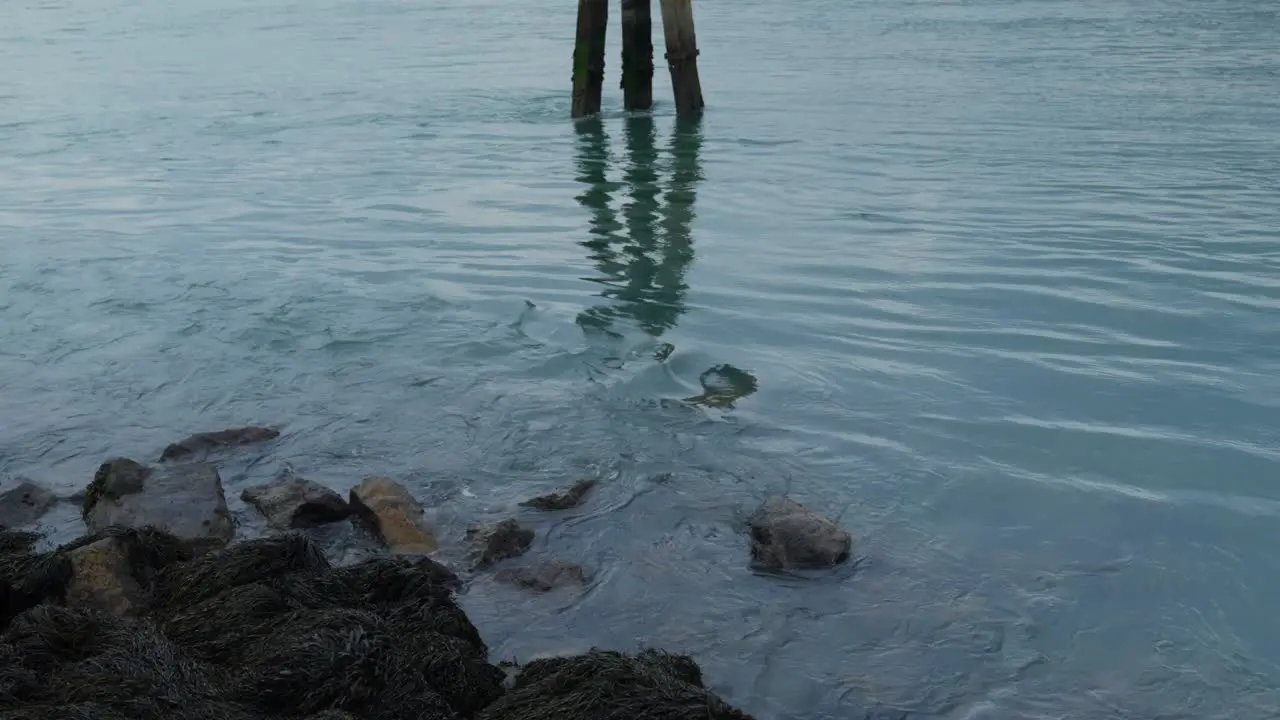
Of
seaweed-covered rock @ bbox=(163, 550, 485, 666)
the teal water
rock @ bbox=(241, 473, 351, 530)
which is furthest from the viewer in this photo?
rock @ bbox=(241, 473, 351, 530)

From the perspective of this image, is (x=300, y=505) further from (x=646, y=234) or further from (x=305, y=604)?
(x=646, y=234)

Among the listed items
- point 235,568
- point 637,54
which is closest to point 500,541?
point 235,568

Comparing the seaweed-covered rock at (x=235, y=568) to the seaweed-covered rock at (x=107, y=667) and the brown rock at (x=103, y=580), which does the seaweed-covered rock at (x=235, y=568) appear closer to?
the brown rock at (x=103, y=580)

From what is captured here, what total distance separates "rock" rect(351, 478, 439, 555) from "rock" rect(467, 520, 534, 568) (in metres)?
0.27

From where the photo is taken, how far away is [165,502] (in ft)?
23.0

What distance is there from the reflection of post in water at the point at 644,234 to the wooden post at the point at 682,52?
0.64m

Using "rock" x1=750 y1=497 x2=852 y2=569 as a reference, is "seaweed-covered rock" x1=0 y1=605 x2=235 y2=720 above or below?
above

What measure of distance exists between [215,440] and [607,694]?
4.30m

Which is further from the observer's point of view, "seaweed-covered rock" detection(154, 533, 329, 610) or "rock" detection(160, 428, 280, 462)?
"rock" detection(160, 428, 280, 462)

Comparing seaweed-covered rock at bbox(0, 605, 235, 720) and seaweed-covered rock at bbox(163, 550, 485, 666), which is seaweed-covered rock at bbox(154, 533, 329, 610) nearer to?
seaweed-covered rock at bbox(163, 550, 485, 666)

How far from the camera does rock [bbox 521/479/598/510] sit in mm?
7289

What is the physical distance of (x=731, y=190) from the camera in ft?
51.9

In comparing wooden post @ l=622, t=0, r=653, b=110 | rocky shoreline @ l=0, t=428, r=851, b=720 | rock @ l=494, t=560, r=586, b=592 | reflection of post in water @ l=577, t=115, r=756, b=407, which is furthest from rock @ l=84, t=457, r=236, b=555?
wooden post @ l=622, t=0, r=653, b=110

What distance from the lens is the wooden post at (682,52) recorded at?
18.8 meters
